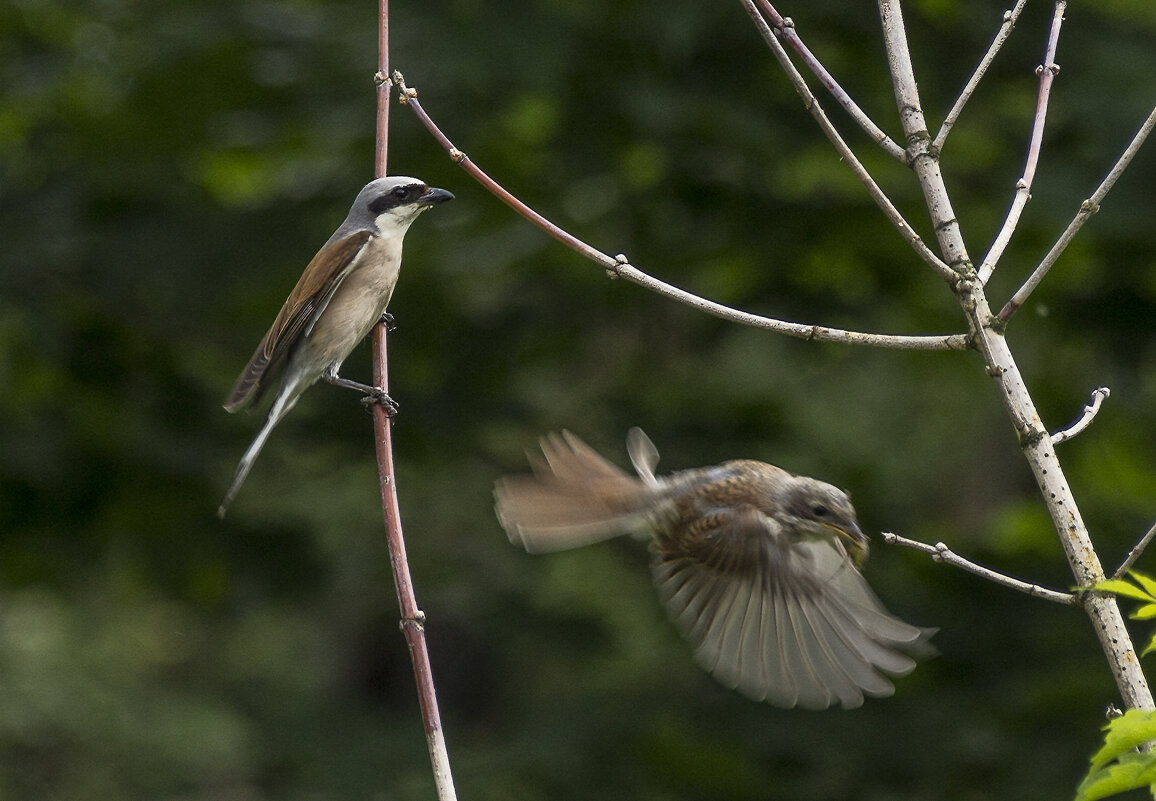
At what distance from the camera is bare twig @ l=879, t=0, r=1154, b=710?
203cm

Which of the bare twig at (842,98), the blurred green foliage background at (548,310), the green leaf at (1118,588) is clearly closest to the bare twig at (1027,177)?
the bare twig at (842,98)

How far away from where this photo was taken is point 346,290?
151 inches

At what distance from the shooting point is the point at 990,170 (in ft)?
20.0

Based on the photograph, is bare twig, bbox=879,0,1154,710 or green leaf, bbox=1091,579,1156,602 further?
bare twig, bbox=879,0,1154,710

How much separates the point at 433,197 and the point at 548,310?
2.86 metres

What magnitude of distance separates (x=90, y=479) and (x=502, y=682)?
16.6ft

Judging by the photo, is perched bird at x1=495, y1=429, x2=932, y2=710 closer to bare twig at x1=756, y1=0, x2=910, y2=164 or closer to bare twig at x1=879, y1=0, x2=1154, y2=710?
bare twig at x1=879, y1=0, x2=1154, y2=710

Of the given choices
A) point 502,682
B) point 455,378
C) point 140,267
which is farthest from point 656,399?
point 502,682

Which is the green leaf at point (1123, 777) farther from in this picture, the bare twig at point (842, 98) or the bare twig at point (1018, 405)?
the bare twig at point (842, 98)

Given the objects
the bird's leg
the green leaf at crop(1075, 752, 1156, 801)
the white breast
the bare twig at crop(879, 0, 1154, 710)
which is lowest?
the green leaf at crop(1075, 752, 1156, 801)

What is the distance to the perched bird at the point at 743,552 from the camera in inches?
115

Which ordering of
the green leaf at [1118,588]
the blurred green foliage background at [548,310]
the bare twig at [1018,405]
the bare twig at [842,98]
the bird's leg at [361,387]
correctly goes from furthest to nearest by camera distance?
1. the blurred green foliage background at [548,310]
2. the bird's leg at [361,387]
3. the bare twig at [842,98]
4. the bare twig at [1018,405]
5. the green leaf at [1118,588]

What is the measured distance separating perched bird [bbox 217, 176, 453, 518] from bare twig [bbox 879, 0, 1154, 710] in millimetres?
1736

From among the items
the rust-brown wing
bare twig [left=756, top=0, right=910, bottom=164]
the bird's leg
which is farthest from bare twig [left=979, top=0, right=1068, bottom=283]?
the rust-brown wing
